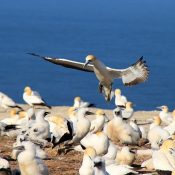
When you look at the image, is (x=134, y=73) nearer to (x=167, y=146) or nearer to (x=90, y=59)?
(x=90, y=59)

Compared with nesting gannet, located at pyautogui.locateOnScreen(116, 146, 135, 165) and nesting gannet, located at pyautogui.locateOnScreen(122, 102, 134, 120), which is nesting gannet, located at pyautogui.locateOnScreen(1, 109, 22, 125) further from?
nesting gannet, located at pyautogui.locateOnScreen(116, 146, 135, 165)

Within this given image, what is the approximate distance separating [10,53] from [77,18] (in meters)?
71.4

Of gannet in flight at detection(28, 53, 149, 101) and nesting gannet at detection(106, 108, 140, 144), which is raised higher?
gannet in flight at detection(28, 53, 149, 101)

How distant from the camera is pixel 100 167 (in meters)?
9.69

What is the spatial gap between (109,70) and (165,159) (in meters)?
7.01

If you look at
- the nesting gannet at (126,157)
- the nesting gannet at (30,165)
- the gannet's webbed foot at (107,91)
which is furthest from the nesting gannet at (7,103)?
the nesting gannet at (30,165)

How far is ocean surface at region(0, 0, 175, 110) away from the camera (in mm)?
73312

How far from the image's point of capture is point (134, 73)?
17344mm

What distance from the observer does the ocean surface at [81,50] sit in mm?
73312

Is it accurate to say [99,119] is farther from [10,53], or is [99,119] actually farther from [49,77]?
[10,53]

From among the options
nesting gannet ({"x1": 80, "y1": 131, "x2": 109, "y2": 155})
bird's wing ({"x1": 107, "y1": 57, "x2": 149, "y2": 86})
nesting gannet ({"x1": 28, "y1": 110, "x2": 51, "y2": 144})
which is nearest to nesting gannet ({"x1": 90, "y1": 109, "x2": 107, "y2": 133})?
nesting gannet ({"x1": 28, "y1": 110, "x2": 51, "y2": 144})

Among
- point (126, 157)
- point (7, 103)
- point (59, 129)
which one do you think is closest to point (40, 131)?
point (59, 129)

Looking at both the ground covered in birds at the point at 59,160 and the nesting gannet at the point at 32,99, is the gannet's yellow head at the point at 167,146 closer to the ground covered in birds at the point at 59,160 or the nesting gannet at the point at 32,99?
the ground covered in birds at the point at 59,160

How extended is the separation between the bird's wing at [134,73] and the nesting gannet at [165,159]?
5869mm
